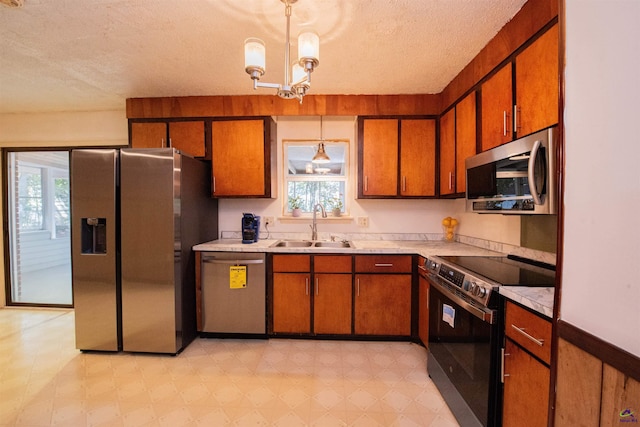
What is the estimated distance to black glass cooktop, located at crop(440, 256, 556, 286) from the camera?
1393 millimetres

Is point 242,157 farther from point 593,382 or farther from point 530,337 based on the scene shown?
point 593,382

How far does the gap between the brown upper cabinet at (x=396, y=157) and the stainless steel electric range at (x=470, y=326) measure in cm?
98

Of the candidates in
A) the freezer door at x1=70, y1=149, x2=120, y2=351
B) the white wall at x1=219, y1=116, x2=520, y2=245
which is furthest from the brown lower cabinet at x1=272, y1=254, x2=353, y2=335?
the freezer door at x1=70, y1=149, x2=120, y2=351

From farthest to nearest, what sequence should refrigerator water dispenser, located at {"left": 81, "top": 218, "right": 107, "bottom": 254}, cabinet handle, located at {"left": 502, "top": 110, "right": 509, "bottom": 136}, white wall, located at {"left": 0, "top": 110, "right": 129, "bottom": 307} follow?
white wall, located at {"left": 0, "top": 110, "right": 129, "bottom": 307}, refrigerator water dispenser, located at {"left": 81, "top": 218, "right": 107, "bottom": 254}, cabinet handle, located at {"left": 502, "top": 110, "right": 509, "bottom": 136}

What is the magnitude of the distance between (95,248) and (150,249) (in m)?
0.53

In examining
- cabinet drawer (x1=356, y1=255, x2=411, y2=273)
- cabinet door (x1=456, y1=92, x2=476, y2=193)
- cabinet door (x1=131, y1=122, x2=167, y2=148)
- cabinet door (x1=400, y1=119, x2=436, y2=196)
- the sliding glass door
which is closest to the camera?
cabinet door (x1=456, y1=92, x2=476, y2=193)

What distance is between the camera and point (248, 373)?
210 centimetres

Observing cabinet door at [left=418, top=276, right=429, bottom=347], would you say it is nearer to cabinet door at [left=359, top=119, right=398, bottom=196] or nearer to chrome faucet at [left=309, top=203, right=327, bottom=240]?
cabinet door at [left=359, top=119, right=398, bottom=196]

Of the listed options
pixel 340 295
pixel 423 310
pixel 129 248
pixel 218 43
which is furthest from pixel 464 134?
pixel 129 248

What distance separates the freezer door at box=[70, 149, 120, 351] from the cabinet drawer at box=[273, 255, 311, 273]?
1.35 metres

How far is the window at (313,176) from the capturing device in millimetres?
3191

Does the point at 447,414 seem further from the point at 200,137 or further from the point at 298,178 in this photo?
the point at 200,137

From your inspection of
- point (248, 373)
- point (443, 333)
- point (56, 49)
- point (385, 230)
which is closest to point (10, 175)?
point (56, 49)

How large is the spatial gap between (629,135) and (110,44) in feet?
9.12
